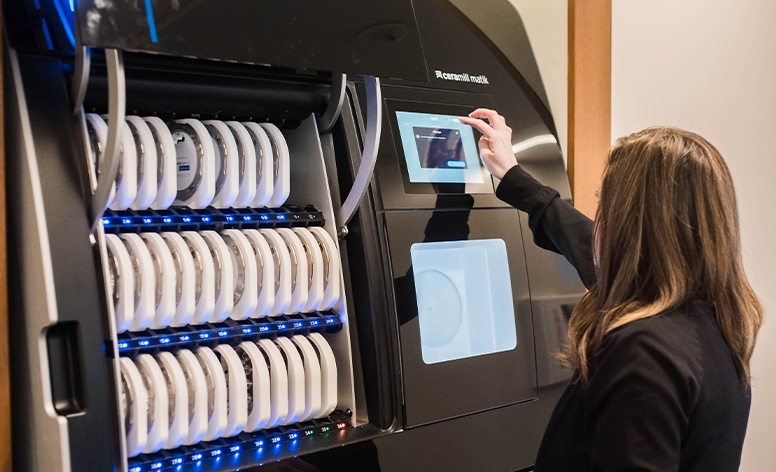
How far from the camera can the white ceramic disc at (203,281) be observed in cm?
150

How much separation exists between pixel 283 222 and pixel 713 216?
83 centimetres

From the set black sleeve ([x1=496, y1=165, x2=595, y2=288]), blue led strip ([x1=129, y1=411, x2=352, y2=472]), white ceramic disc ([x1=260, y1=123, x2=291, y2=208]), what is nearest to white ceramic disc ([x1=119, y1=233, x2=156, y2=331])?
blue led strip ([x1=129, y1=411, x2=352, y2=472])

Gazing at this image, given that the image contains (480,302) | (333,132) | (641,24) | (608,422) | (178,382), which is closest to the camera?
(608,422)

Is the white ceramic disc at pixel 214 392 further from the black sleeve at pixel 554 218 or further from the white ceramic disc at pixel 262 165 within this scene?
the black sleeve at pixel 554 218

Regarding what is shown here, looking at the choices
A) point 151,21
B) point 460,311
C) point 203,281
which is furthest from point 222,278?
point 460,311

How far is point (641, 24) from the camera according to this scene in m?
2.47

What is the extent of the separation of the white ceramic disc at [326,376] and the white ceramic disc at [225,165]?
34 cm

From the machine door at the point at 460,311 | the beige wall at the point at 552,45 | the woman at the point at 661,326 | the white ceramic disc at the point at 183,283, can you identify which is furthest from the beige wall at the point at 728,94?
the white ceramic disc at the point at 183,283

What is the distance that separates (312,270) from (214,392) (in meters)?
0.32

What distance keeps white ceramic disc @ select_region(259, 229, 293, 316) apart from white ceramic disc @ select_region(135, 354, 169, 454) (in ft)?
0.90

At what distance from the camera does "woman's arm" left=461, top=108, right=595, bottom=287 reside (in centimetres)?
187

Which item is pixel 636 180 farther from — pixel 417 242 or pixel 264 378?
pixel 264 378

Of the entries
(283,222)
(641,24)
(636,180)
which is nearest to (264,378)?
(283,222)

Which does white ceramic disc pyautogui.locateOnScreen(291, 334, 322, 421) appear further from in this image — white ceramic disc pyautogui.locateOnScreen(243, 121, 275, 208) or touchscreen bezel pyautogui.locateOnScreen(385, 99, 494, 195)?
touchscreen bezel pyautogui.locateOnScreen(385, 99, 494, 195)
